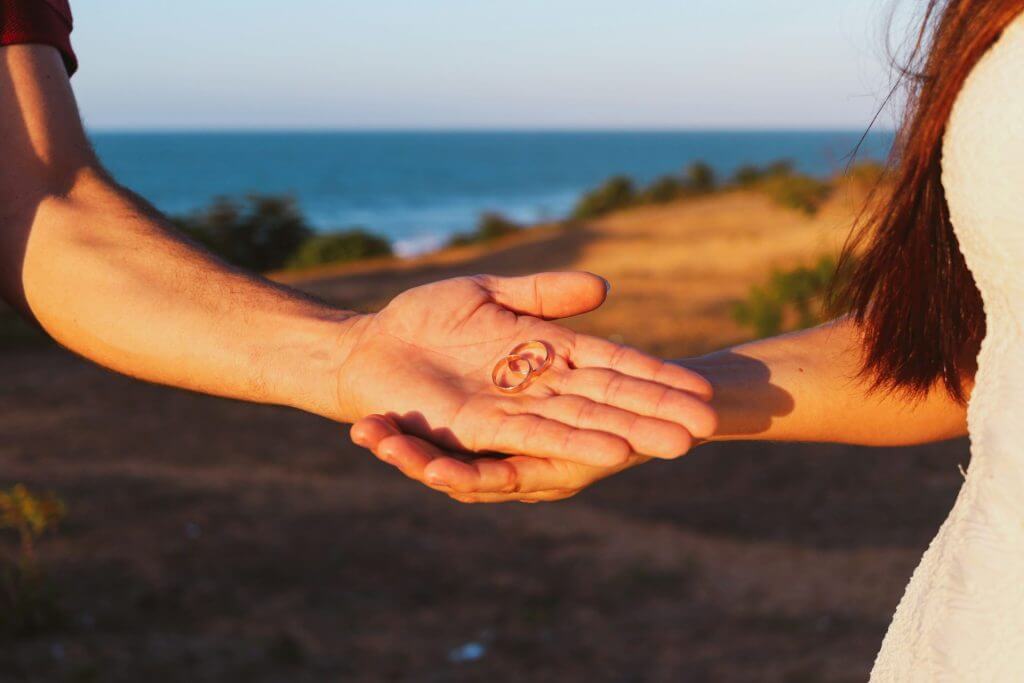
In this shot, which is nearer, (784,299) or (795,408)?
(795,408)

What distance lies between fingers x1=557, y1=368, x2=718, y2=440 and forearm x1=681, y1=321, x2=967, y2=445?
146 millimetres

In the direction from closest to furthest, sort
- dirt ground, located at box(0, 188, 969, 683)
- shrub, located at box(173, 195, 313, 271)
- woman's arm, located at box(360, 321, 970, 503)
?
woman's arm, located at box(360, 321, 970, 503)
dirt ground, located at box(0, 188, 969, 683)
shrub, located at box(173, 195, 313, 271)

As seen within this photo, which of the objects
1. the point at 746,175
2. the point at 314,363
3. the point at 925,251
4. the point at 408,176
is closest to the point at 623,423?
the point at 925,251

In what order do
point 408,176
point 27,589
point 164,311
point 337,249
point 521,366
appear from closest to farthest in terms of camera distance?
point 521,366 < point 164,311 < point 27,589 < point 337,249 < point 408,176

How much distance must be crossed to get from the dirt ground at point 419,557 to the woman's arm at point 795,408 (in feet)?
5.32

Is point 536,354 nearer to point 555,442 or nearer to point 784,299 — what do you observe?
point 555,442

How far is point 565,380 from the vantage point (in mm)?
1923

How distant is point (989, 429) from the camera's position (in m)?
1.38

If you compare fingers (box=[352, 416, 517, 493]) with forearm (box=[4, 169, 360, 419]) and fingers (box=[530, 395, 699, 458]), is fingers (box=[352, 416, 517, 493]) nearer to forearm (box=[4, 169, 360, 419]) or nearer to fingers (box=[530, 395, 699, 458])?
fingers (box=[530, 395, 699, 458])

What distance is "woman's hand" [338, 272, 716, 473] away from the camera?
1738 millimetres

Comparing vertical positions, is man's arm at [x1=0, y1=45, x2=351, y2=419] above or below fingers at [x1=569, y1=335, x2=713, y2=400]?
above

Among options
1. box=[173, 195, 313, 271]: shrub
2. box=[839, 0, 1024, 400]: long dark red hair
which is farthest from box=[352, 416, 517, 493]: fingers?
box=[173, 195, 313, 271]: shrub

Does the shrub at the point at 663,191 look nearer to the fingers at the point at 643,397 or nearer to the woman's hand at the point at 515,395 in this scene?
the woman's hand at the point at 515,395

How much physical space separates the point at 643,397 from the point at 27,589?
438 centimetres
